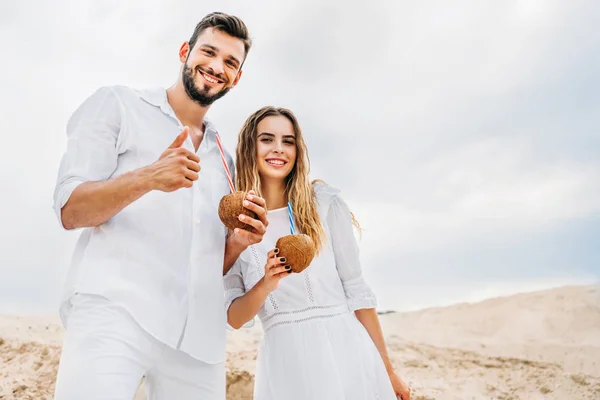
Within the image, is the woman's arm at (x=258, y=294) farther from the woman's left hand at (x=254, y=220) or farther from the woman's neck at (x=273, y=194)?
the woman's neck at (x=273, y=194)

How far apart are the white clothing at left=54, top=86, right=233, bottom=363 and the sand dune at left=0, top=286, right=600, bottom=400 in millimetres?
2895

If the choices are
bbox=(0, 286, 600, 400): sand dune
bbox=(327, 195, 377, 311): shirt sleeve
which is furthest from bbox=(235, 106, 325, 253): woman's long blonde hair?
bbox=(0, 286, 600, 400): sand dune

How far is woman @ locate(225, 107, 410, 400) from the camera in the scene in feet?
9.32

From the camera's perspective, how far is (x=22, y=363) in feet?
20.6

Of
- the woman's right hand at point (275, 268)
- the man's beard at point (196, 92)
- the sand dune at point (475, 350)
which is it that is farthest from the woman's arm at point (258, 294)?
the sand dune at point (475, 350)

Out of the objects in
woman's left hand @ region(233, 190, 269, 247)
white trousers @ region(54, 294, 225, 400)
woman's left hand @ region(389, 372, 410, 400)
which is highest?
woman's left hand @ region(233, 190, 269, 247)

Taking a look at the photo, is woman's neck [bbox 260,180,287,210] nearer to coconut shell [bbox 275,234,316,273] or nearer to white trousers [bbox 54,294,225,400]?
coconut shell [bbox 275,234,316,273]

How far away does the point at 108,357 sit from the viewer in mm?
2148

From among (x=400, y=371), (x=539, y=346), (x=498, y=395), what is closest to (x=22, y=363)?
(x=400, y=371)

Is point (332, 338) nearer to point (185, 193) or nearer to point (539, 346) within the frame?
point (185, 193)

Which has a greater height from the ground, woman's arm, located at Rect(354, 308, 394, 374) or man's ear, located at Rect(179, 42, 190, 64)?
man's ear, located at Rect(179, 42, 190, 64)

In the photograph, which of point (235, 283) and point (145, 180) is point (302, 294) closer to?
point (235, 283)

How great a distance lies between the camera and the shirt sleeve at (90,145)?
233 cm

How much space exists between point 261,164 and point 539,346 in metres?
6.80
